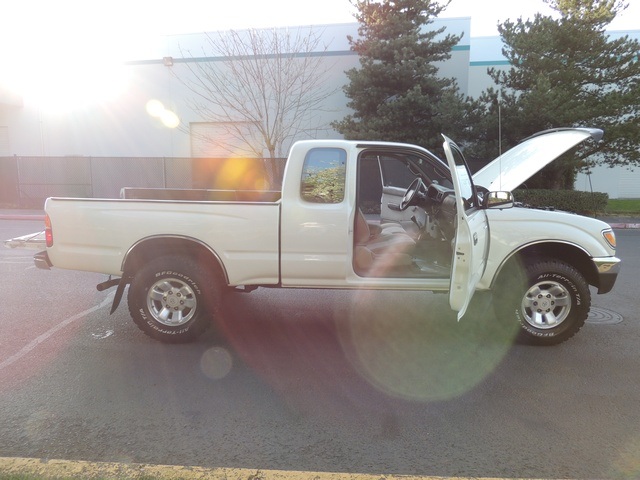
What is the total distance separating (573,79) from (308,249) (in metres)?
15.0

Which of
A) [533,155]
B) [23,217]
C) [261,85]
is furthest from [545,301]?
[23,217]

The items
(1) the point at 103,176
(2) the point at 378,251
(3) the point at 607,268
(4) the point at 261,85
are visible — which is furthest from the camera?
(1) the point at 103,176

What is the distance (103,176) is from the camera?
20.0 m

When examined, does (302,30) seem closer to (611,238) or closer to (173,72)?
(173,72)

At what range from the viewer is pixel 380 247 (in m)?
4.79

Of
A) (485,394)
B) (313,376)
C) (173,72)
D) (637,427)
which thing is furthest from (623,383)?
(173,72)

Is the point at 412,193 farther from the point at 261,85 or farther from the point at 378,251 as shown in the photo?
the point at 261,85

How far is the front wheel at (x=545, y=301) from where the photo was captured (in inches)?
168

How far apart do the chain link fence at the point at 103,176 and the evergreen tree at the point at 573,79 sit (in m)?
10.2

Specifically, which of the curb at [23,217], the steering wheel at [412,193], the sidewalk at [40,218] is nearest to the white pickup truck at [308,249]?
the steering wheel at [412,193]

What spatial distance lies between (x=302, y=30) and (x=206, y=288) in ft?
61.6

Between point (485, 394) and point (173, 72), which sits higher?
point (173, 72)

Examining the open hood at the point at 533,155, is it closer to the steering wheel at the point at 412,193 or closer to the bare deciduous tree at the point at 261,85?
the steering wheel at the point at 412,193

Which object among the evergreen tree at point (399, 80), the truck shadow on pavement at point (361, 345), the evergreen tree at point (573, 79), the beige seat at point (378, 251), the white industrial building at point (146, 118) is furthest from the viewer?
the white industrial building at point (146, 118)
